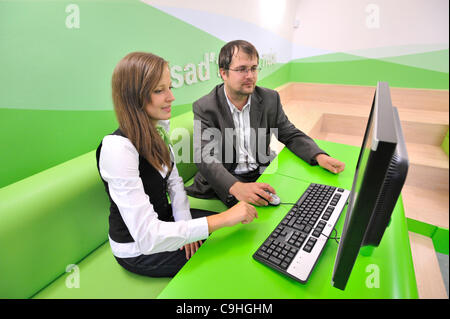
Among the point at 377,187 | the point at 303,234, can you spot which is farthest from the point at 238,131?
the point at 377,187

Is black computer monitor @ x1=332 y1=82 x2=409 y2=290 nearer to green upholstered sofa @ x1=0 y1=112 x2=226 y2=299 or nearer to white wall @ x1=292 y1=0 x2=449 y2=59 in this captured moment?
green upholstered sofa @ x1=0 y1=112 x2=226 y2=299

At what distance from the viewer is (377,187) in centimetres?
42

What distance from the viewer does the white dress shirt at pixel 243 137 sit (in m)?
1.55

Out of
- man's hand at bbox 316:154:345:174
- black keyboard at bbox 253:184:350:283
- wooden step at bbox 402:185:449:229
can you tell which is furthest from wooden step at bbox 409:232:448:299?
black keyboard at bbox 253:184:350:283

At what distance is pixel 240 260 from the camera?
2.40 feet

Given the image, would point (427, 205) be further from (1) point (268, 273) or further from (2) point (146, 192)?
(2) point (146, 192)

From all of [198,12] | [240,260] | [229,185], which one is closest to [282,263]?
[240,260]

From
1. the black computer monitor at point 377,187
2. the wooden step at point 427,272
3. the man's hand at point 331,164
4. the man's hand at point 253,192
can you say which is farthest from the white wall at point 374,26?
the black computer monitor at point 377,187

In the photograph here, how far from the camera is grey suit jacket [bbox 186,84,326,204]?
4.22 feet

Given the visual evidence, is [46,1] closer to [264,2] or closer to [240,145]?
[240,145]

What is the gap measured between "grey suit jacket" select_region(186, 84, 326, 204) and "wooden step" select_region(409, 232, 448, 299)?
1.12 metres

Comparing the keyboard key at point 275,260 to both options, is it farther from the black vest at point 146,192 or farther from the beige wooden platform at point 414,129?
the beige wooden platform at point 414,129
